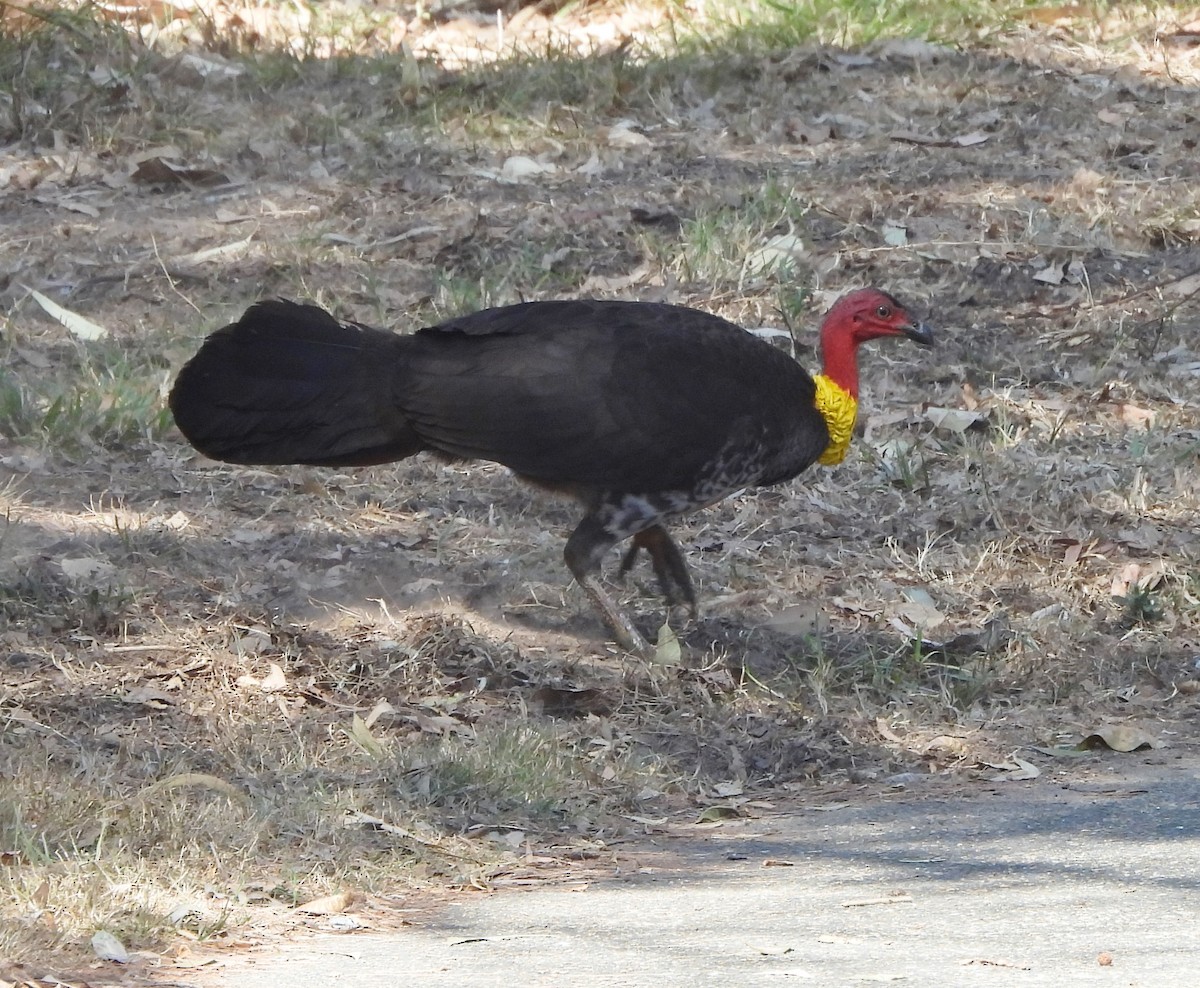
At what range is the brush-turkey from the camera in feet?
18.1

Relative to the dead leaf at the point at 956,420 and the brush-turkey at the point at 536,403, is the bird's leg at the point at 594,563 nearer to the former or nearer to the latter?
the brush-turkey at the point at 536,403

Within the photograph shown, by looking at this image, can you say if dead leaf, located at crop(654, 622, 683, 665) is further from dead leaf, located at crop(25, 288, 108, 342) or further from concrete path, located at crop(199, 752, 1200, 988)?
dead leaf, located at crop(25, 288, 108, 342)

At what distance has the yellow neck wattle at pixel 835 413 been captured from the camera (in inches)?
237

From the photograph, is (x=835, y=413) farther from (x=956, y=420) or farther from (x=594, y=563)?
(x=956, y=420)

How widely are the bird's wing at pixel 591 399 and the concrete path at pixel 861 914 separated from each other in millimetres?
1359

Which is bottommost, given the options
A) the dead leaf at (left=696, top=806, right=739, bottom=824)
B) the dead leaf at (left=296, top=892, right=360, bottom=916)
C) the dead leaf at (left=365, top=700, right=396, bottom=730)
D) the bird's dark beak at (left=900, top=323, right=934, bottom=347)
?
the dead leaf at (left=696, top=806, right=739, bottom=824)

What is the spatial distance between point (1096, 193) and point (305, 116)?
153 inches

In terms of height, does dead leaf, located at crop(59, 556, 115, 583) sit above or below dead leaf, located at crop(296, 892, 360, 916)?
above

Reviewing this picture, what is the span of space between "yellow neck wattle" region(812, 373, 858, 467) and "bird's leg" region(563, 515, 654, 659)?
796mm

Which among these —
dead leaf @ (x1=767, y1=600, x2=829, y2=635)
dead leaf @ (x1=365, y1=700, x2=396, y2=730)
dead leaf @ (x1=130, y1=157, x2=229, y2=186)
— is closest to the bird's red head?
dead leaf @ (x1=767, y1=600, x2=829, y2=635)

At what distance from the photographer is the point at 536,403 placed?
18.2 feet

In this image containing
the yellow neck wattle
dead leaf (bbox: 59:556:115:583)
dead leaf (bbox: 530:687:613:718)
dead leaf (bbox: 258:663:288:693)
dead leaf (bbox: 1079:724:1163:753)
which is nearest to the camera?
dead leaf (bbox: 1079:724:1163:753)

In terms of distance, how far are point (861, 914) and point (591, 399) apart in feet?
7.22

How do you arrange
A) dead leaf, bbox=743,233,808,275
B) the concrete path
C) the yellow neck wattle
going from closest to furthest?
1. the concrete path
2. the yellow neck wattle
3. dead leaf, bbox=743,233,808,275
